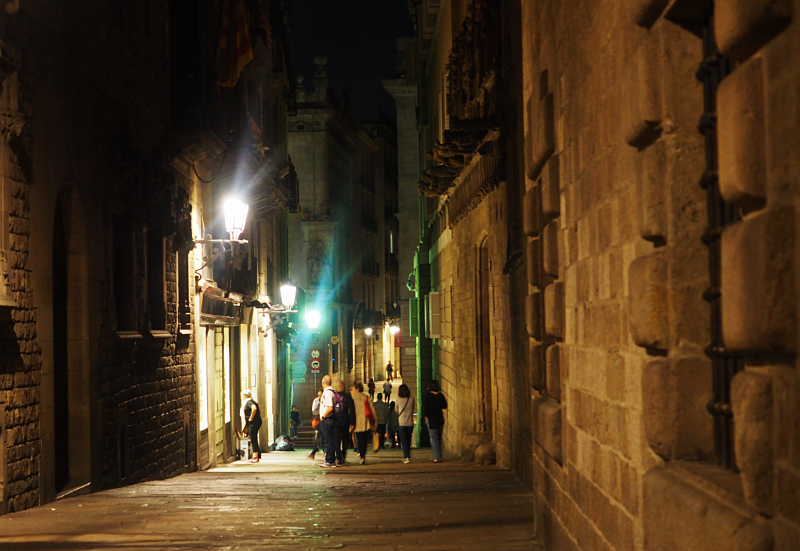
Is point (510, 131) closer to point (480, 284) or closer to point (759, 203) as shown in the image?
point (480, 284)

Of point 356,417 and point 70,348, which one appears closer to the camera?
point 70,348

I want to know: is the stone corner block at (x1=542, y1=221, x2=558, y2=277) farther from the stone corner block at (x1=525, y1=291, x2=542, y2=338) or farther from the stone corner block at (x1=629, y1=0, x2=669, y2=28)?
the stone corner block at (x1=629, y1=0, x2=669, y2=28)

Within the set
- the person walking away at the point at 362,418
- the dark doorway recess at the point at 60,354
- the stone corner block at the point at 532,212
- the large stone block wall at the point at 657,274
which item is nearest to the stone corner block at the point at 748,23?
the large stone block wall at the point at 657,274

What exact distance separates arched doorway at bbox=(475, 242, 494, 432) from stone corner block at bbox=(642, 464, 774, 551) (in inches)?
498

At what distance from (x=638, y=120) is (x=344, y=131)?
50966 mm

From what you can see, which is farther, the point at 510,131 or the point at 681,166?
the point at 510,131

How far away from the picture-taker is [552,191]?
6641mm

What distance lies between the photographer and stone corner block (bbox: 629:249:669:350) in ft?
13.1

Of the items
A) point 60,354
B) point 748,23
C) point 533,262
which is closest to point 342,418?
point 60,354

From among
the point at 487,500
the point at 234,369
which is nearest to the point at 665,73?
the point at 487,500

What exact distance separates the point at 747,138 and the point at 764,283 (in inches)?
15.3

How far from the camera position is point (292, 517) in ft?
31.0

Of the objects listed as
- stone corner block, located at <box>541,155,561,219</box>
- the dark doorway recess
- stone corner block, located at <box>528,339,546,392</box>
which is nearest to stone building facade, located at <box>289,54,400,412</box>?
the dark doorway recess

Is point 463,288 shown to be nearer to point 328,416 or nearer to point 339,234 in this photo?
point 328,416
